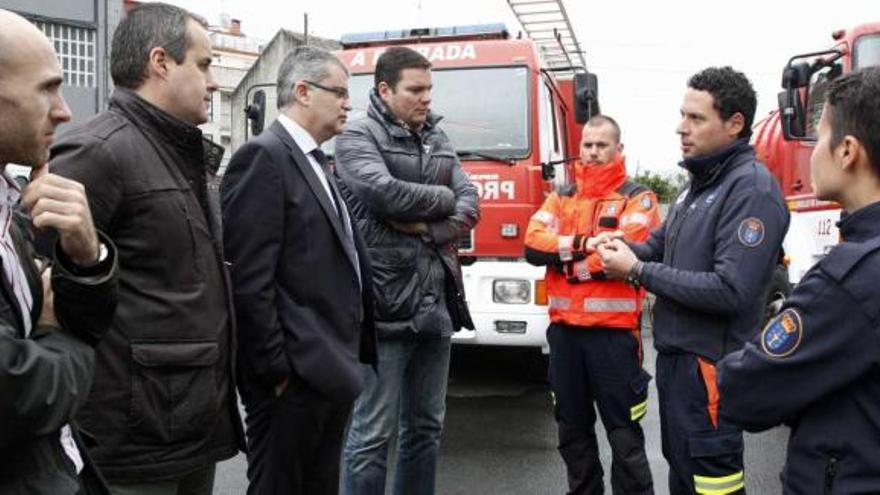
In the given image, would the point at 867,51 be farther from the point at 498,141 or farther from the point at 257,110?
the point at 257,110

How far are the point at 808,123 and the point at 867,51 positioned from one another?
Answer: 0.68 metres

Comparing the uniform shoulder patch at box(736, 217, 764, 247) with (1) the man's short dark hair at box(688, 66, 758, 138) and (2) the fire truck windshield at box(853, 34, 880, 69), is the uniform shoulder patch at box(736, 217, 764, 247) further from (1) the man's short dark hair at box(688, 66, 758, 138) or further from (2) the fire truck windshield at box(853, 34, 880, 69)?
(2) the fire truck windshield at box(853, 34, 880, 69)

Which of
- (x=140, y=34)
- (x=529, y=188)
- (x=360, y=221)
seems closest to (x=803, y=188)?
(x=529, y=188)

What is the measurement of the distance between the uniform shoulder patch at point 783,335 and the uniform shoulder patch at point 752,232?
0.98 m

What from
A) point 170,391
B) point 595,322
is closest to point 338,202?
point 170,391

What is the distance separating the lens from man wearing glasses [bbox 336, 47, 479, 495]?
3277mm

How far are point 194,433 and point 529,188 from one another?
154 inches

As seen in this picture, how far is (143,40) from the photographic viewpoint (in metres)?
2.23

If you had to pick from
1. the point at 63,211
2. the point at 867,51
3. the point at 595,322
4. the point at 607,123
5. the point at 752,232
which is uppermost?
the point at 867,51

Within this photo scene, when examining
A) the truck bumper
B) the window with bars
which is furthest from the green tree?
the truck bumper

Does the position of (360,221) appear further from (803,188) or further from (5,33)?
(803,188)

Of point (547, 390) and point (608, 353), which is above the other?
point (608, 353)

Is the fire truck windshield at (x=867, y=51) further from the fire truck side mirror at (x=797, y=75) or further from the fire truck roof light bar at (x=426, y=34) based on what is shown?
the fire truck roof light bar at (x=426, y=34)

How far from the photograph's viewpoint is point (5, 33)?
140 centimetres
